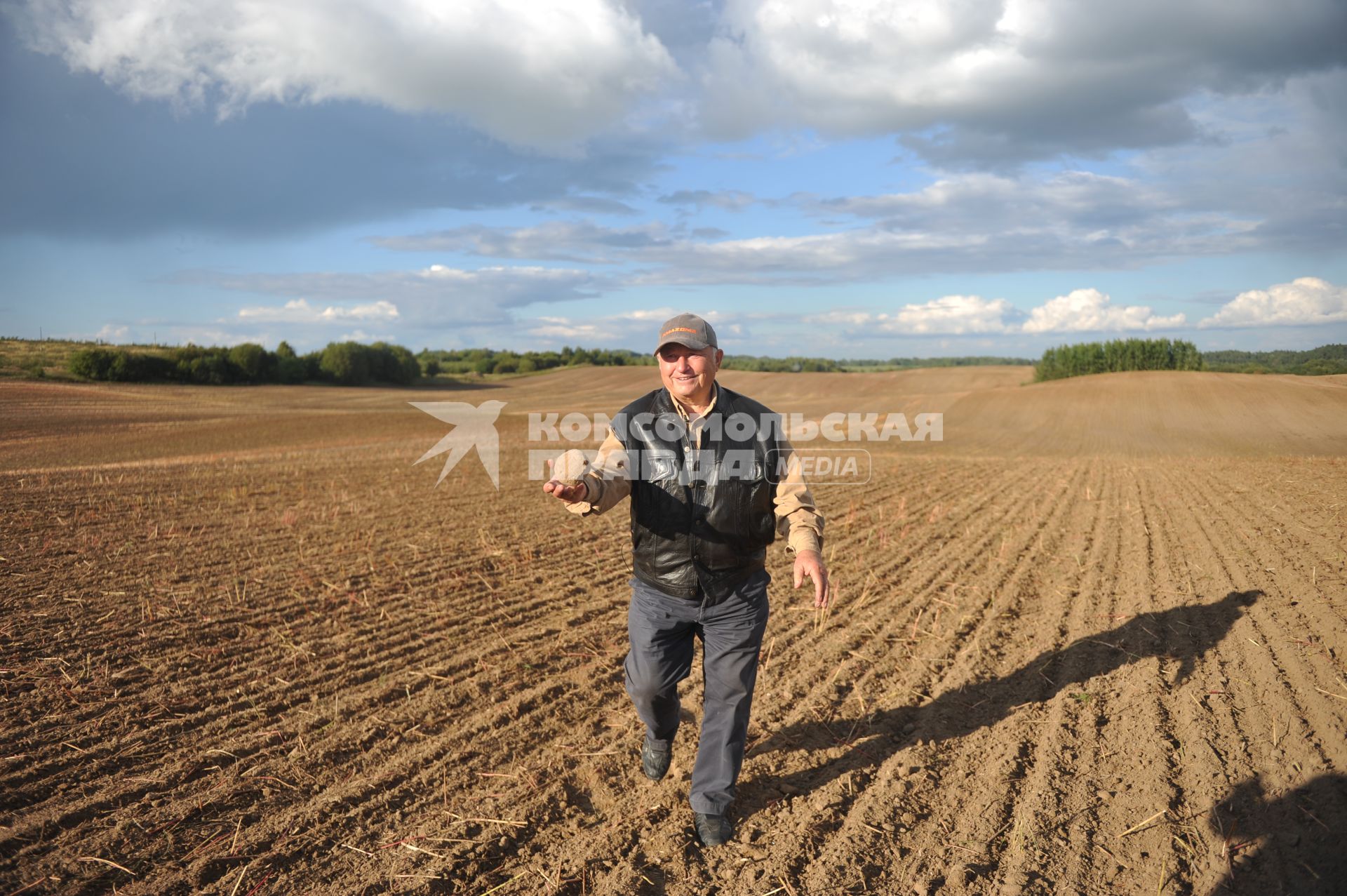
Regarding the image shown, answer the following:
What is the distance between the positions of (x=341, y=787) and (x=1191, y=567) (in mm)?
8362

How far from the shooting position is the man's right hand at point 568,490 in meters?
Result: 3.02

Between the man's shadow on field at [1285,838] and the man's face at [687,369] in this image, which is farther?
the man's face at [687,369]

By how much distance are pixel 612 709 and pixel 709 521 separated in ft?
6.77

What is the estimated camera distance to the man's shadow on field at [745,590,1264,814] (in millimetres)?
4281

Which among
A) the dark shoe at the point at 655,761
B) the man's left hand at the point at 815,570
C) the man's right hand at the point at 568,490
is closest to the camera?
the man's right hand at the point at 568,490

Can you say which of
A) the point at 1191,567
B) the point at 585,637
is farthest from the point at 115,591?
the point at 1191,567

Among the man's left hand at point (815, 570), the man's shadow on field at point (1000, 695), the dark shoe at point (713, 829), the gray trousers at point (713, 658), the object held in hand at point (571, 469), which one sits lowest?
the man's shadow on field at point (1000, 695)

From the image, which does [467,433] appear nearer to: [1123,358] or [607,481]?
[607,481]

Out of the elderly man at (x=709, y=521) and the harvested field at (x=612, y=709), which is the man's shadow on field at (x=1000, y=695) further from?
the elderly man at (x=709, y=521)

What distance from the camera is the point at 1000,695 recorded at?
5.06 meters

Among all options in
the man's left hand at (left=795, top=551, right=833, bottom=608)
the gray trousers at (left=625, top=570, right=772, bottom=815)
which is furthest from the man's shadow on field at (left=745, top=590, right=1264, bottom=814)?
the man's left hand at (left=795, top=551, right=833, bottom=608)

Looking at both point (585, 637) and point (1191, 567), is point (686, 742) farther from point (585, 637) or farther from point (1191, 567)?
point (1191, 567)

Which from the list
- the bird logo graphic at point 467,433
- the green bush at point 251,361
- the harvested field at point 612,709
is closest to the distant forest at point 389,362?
the green bush at point 251,361

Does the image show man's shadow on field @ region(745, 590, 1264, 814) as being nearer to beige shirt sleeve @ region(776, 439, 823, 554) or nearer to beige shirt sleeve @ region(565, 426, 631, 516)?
beige shirt sleeve @ region(776, 439, 823, 554)
